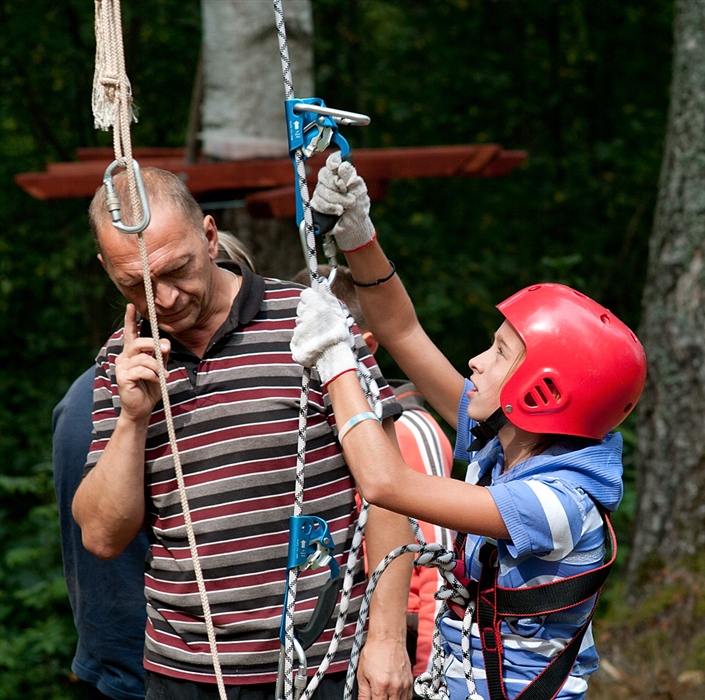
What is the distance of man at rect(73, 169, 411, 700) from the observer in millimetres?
2021

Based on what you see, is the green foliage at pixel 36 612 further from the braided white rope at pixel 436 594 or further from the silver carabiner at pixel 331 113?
the silver carabiner at pixel 331 113

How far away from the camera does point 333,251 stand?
1.99 metres

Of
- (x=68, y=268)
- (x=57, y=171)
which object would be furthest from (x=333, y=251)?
(x=68, y=268)

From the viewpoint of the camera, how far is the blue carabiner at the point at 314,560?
73.8 inches

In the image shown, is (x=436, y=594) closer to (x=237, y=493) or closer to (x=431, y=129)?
(x=237, y=493)

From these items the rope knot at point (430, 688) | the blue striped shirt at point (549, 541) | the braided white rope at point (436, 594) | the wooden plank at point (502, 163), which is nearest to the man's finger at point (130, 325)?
the braided white rope at point (436, 594)

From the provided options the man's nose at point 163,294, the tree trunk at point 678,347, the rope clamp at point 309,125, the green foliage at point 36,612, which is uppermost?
the rope clamp at point 309,125

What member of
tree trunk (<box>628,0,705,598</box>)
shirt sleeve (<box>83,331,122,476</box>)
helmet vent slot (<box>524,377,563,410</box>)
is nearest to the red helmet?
helmet vent slot (<box>524,377,563,410</box>)

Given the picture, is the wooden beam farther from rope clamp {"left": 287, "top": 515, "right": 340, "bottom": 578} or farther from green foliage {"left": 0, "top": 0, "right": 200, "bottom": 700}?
green foliage {"left": 0, "top": 0, "right": 200, "bottom": 700}

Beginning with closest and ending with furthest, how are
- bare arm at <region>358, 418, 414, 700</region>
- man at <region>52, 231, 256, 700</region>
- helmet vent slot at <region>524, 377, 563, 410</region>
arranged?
helmet vent slot at <region>524, 377, 563, 410</region>, bare arm at <region>358, 418, 414, 700</region>, man at <region>52, 231, 256, 700</region>

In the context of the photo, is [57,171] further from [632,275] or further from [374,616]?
[632,275]

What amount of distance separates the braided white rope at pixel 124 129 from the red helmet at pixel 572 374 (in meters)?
0.71

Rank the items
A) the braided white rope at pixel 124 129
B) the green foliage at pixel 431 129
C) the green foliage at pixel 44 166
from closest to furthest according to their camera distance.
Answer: the braided white rope at pixel 124 129, the green foliage at pixel 44 166, the green foliage at pixel 431 129

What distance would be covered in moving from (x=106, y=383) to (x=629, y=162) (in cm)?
638
